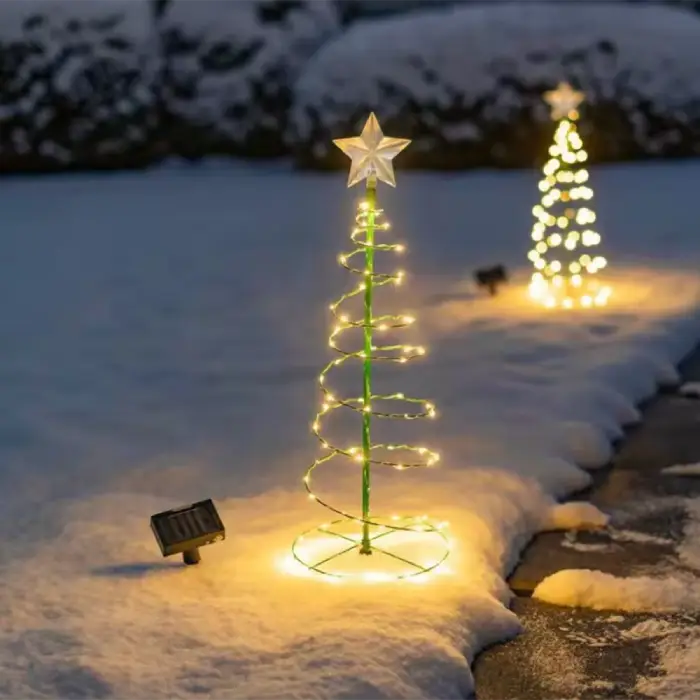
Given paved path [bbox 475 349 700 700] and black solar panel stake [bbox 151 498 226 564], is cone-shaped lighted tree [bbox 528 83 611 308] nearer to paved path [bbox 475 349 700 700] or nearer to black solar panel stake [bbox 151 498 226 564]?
paved path [bbox 475 349 700 700]

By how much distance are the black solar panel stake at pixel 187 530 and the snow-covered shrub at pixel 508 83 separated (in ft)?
34.1

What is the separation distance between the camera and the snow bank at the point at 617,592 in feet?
9.39

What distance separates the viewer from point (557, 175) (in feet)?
21.1

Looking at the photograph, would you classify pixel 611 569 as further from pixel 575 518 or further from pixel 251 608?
pixel 251 608

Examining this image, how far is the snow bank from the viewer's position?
286 centimetres

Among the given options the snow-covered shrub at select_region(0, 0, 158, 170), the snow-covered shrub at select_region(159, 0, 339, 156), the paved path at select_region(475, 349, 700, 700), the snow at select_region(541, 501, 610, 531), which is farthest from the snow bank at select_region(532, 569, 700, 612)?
the snow-covered shrub at select_region(0, 0, 158, 170)

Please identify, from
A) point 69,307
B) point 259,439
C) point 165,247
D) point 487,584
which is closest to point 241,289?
point 69,307

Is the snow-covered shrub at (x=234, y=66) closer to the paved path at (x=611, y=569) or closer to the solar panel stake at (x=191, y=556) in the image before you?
the paved path at (x=611, y=569)

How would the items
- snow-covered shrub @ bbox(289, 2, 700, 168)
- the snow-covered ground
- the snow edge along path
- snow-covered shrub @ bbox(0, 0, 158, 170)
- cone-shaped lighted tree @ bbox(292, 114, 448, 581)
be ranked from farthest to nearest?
snow-covered shrub @ bbox(0, 0, 158, 170) < snow-covered shrub @ bbox(289, 2, 700, 168) < cone-shaped lighted tree @ bbox(292, 114, 448, 581) < the snow-covered ground < the snow edge along path

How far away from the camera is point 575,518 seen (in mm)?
3445

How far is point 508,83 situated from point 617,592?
35.1ft

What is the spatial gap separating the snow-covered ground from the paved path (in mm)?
79

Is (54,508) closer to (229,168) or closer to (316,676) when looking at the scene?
(316,676)

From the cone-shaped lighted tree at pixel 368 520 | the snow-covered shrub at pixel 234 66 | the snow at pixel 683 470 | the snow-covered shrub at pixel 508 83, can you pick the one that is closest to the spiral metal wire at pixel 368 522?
the cone-shaped lighted tree at pixel 368 520
